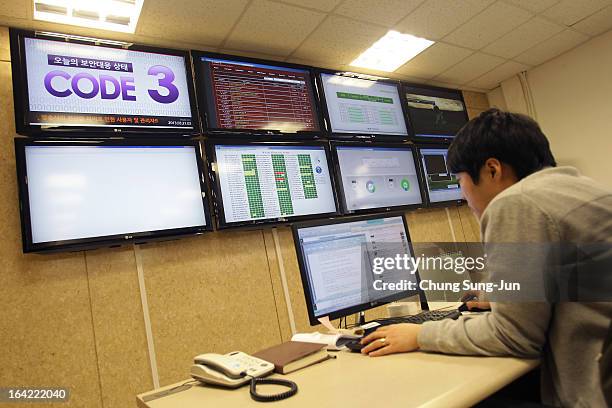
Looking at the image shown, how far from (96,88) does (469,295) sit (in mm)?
2138

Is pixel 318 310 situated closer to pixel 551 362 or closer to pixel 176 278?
pixel 551 362

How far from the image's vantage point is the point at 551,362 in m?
0.89

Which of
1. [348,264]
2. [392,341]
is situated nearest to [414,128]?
[348,264]

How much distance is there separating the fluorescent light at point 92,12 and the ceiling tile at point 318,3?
871 mm

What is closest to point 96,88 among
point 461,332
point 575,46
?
point 461,332

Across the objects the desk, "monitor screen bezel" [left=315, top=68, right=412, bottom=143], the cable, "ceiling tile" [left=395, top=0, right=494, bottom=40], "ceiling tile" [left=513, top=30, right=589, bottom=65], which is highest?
"ceiling tile" [left=395, top=0, right=494, bottom=40]

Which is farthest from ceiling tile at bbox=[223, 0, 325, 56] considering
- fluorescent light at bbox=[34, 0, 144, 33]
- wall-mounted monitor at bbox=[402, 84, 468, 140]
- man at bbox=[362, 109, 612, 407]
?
man at bbox=[362, 109, 612, 407]

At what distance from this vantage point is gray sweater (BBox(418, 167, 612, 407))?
816mm

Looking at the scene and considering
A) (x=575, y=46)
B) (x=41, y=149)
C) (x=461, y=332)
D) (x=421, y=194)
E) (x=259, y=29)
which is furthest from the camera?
(x=575, y=46)

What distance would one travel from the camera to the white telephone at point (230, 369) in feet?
3.34

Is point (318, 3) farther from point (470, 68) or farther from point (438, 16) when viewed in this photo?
point (470, 68)

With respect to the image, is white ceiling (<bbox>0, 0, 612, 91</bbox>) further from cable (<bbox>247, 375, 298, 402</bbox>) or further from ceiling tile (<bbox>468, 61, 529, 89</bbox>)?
cable (<bbox>247, 375, 298, 402</bbox>)

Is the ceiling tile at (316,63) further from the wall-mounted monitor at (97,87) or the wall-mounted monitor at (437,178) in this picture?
the wall-mounted monitor at (437,178)

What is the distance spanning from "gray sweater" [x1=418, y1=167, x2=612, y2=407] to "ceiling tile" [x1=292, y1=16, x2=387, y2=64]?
6.79 feet
